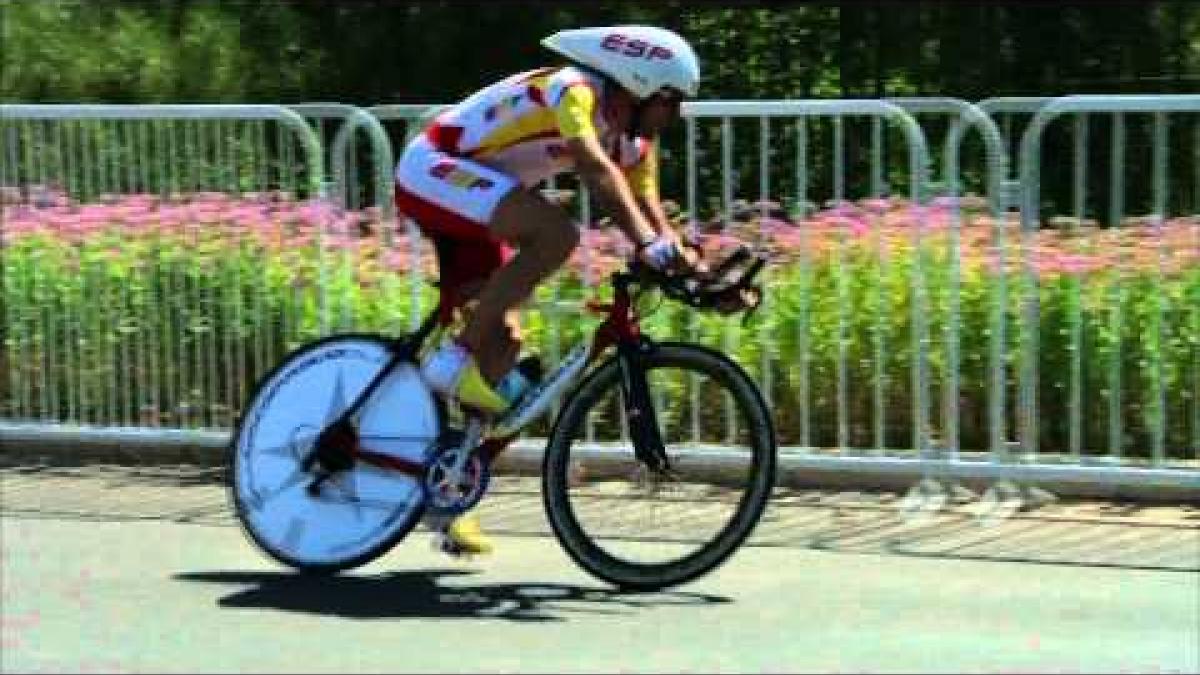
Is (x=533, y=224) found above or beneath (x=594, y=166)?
beneath

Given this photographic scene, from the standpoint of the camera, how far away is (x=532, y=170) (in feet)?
21.0

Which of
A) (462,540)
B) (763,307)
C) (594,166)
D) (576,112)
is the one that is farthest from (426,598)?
(763,307)

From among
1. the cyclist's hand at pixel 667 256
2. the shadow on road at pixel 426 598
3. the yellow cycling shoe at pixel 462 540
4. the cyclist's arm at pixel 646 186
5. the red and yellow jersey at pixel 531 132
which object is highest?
the red and yellow jersey at pixel 531 132

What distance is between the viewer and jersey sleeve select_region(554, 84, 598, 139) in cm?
600

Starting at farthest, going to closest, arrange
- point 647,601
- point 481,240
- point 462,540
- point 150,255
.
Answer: point 150,255 → point 462,540 → point 481,240 → point 647,601

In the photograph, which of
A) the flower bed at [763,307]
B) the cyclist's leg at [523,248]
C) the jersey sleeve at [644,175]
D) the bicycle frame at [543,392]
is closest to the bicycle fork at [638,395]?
the bicycle frame at [543,392]

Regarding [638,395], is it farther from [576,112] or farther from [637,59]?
[637,59]

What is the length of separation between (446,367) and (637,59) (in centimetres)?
119

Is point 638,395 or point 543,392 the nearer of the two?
point 638,395

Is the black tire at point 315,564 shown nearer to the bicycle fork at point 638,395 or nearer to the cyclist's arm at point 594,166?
the bicycle fork at point 638,395

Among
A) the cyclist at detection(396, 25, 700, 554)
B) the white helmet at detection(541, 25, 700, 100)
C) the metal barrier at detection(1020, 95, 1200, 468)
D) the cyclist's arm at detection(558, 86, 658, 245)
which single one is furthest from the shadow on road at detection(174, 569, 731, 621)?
the metal barrier at detection(1020, 95, 1200, 468)

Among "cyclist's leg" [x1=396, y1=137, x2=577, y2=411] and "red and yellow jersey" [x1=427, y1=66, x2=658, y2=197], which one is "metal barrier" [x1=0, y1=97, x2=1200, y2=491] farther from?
"red and yellow jersey" [x1=427, y1=66, x2=658, y2=197]

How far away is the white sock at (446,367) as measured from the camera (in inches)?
253

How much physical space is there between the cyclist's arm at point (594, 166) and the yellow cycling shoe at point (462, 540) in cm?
127
